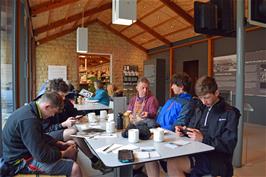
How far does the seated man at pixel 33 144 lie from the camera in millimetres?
→ 1794

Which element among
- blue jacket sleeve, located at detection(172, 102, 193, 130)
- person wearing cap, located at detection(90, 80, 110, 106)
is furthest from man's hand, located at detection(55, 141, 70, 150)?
person wearing cap, located at detection(90, 80, 110, 106)

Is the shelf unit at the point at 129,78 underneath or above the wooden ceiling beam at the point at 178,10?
underneath

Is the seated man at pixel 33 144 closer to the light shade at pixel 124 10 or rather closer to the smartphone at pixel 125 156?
the smartphone at pixel 125 156

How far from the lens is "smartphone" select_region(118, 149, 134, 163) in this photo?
4.88 ft

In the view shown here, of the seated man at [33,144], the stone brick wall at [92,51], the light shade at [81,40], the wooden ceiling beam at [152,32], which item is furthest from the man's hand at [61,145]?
the stone brick wall at [92,51]

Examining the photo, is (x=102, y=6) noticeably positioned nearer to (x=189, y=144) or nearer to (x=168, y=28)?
(x=168, y=28)

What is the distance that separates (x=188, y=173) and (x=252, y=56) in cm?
619

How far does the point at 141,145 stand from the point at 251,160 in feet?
8.93

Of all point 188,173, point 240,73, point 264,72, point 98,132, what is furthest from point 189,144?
point 264,72

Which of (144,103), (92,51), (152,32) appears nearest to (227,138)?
(144,103)

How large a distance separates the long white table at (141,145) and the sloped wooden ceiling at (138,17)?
5.10 metres

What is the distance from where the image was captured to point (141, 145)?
72.6 inches

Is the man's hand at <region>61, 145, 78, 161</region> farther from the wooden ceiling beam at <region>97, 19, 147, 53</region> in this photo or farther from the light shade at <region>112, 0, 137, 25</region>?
the wooden ceiling beam at <region>97, 19, 147, 53</region>

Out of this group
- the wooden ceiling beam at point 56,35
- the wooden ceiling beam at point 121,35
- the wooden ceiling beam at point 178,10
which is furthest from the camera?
the wooden ceiling beam at point 121,35
